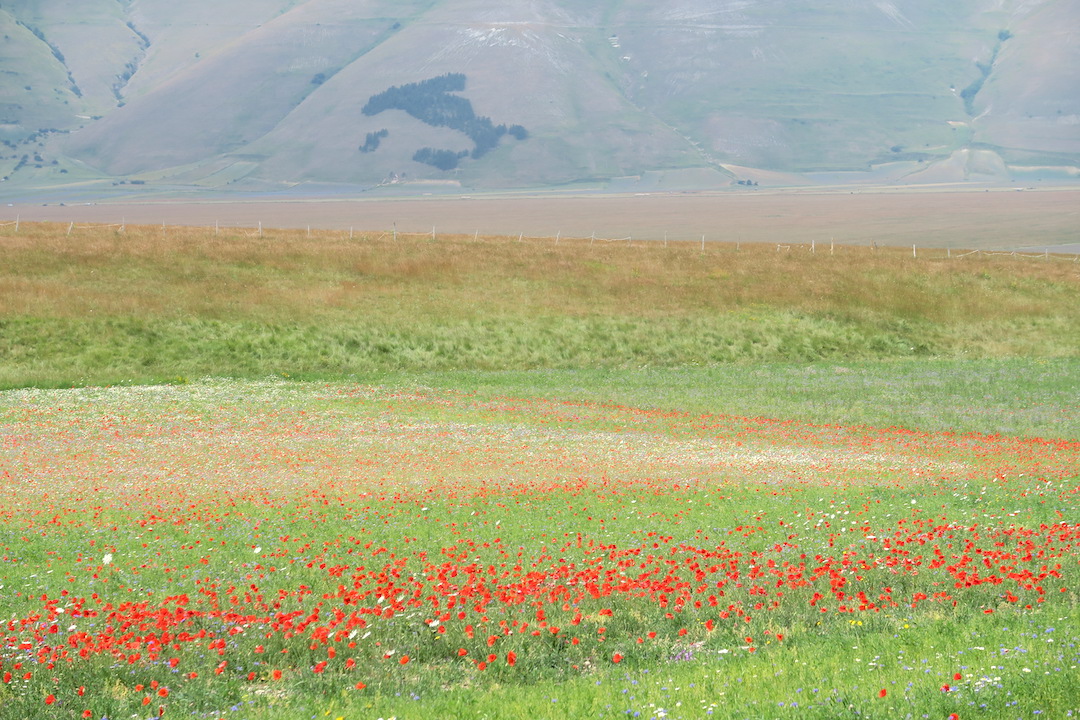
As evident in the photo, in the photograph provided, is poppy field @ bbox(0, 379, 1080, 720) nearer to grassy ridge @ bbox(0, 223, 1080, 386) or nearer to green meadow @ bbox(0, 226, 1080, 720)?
green meadow @ bbox(0, 226, 1080, 720)

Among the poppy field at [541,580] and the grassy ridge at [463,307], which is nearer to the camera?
the poppy field at [541,580]

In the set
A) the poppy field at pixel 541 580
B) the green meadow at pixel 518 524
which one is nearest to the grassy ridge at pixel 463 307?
the green meadow at pixel 518 524

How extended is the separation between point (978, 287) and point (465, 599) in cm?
6957

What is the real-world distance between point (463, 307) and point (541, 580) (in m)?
52.2

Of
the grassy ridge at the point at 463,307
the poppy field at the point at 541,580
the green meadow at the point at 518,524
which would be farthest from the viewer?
the grassy ridge at the point at 463,307

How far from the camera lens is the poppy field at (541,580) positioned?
10.5m

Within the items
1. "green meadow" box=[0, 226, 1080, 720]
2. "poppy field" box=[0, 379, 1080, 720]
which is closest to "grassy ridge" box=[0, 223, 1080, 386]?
"green meadow" box=[0, 226, 1080, 720]

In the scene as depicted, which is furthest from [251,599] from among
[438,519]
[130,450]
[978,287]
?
[978,287]

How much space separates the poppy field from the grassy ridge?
994 inches

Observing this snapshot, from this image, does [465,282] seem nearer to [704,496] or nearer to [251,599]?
[704,496]

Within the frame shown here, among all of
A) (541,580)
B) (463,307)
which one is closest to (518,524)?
(541,580)

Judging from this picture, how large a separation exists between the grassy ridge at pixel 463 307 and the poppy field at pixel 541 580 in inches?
994

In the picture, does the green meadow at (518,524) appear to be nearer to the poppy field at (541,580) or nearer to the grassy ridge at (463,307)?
the poppy field at (541,580)

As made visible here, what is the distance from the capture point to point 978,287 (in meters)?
74.8
